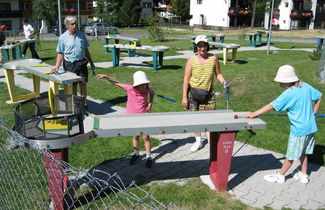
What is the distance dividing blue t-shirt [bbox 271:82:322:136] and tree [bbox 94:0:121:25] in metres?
47.0

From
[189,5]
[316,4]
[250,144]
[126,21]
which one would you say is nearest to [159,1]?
[189,5]

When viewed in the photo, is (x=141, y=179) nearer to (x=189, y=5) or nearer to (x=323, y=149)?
(x=323, y=149)

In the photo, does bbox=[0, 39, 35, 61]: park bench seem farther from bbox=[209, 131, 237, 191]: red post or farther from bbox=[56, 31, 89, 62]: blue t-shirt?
bbox=[209, 131, 237, 191]: red post

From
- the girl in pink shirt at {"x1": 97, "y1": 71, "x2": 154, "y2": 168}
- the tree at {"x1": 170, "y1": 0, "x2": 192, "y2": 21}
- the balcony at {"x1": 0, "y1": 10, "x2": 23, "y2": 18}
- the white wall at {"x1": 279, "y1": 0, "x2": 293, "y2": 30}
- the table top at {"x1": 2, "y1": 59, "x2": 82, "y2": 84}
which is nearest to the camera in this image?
the girl in pink shirt at {"x1": 97, "y1": 71, "x2": 154, "y2": 168}

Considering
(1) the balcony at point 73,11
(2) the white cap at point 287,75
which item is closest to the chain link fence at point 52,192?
(2) the white cap at point 287,75

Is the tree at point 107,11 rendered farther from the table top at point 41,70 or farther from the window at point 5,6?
the table top at point 41,70

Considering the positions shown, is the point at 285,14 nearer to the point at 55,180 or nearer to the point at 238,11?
the point at 238,11

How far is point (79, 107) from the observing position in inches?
165

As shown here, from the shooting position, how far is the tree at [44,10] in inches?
1783

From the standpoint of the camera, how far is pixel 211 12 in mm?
50375

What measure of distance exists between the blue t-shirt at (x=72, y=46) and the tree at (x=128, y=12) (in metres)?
46.2

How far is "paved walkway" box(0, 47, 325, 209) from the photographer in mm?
4078

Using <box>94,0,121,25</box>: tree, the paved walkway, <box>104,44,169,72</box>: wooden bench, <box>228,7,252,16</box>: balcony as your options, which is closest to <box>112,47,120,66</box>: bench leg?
<box>104,44,169,72</box>: wooden bench

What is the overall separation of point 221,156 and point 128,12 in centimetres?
5028
